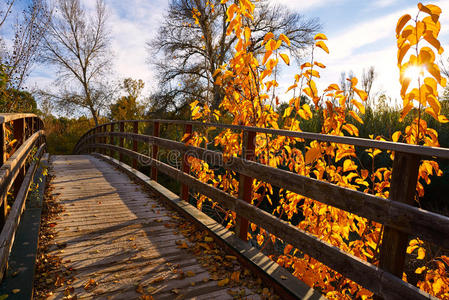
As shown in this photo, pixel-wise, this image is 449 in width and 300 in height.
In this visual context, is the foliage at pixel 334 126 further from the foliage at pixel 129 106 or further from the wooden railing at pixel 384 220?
the foliage at pixel 129 106

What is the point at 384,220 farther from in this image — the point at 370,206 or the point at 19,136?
the point at 19,136

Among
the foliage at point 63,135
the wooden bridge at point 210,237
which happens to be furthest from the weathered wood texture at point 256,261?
the foliage at point 63,135

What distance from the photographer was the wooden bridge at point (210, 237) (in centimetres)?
173

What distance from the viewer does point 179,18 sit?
18.0 meters

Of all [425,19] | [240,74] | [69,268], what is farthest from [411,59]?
[69,268]

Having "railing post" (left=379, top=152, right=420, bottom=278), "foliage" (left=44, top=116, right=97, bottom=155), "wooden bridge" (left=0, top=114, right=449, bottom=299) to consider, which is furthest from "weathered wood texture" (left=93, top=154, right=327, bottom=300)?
"foliage" (left=44, top=116, right=97, bottom=155)

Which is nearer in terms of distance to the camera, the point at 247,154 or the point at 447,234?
the point at 447,234

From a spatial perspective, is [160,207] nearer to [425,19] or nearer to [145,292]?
[145,292]

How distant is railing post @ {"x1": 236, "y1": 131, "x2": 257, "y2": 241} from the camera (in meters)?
3.08

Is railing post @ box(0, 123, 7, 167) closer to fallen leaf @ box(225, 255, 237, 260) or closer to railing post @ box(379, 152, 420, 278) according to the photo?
fallen leaf @ box(225, 255, 237, 260)

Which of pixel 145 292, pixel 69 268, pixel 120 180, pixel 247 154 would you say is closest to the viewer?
pixel 145 292

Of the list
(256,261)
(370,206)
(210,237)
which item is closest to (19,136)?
(210,237)

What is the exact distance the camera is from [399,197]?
173cm

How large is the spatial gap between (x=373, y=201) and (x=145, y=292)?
1840 millimetres
